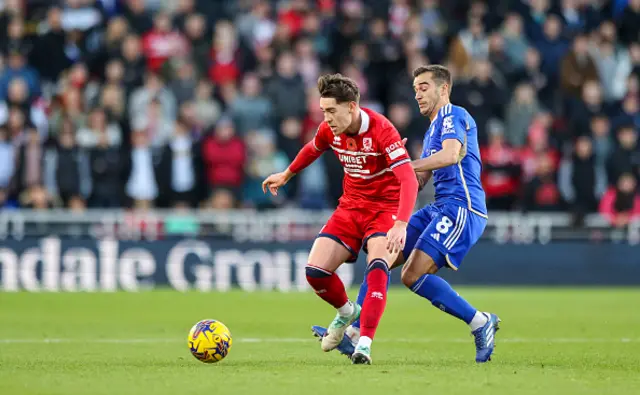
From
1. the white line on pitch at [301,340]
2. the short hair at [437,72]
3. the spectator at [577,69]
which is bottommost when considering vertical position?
the white line on pitch at [301,340]

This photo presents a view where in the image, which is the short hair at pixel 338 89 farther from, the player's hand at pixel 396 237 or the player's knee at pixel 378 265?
the player's knee at pixel 378 265

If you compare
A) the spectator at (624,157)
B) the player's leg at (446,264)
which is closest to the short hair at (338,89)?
the player's leg at (446,264)

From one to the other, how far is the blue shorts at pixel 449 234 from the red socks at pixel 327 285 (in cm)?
66

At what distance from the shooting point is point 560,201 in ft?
61.6

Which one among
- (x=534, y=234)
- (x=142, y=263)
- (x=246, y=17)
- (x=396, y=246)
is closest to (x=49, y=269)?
(x=142, y=263)

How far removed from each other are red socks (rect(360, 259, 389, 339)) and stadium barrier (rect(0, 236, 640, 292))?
8.98 meters

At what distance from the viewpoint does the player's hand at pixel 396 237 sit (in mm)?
8266

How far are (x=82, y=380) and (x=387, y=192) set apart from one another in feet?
9.33

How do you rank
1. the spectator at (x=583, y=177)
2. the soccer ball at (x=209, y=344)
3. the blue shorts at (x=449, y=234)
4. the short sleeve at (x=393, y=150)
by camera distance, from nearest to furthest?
the soccer ball at (x=209, y=344) < the short sleeve at (x=393, y=150) < the blue shorts at (x=449, y=234) < the spectator at (x=583, y=177)

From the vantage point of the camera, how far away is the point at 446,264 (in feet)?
29.6

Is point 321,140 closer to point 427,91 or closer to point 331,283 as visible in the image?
point 427,91

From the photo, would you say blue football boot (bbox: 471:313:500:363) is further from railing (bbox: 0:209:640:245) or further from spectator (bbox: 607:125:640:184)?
spectator (bbox: 607:125:640:184)

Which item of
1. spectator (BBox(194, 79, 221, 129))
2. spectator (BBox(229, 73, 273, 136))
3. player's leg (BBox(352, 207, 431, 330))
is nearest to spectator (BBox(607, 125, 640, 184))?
spectator (BBox(229, 73, 273, 136))

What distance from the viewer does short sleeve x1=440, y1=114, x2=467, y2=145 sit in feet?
28.8
